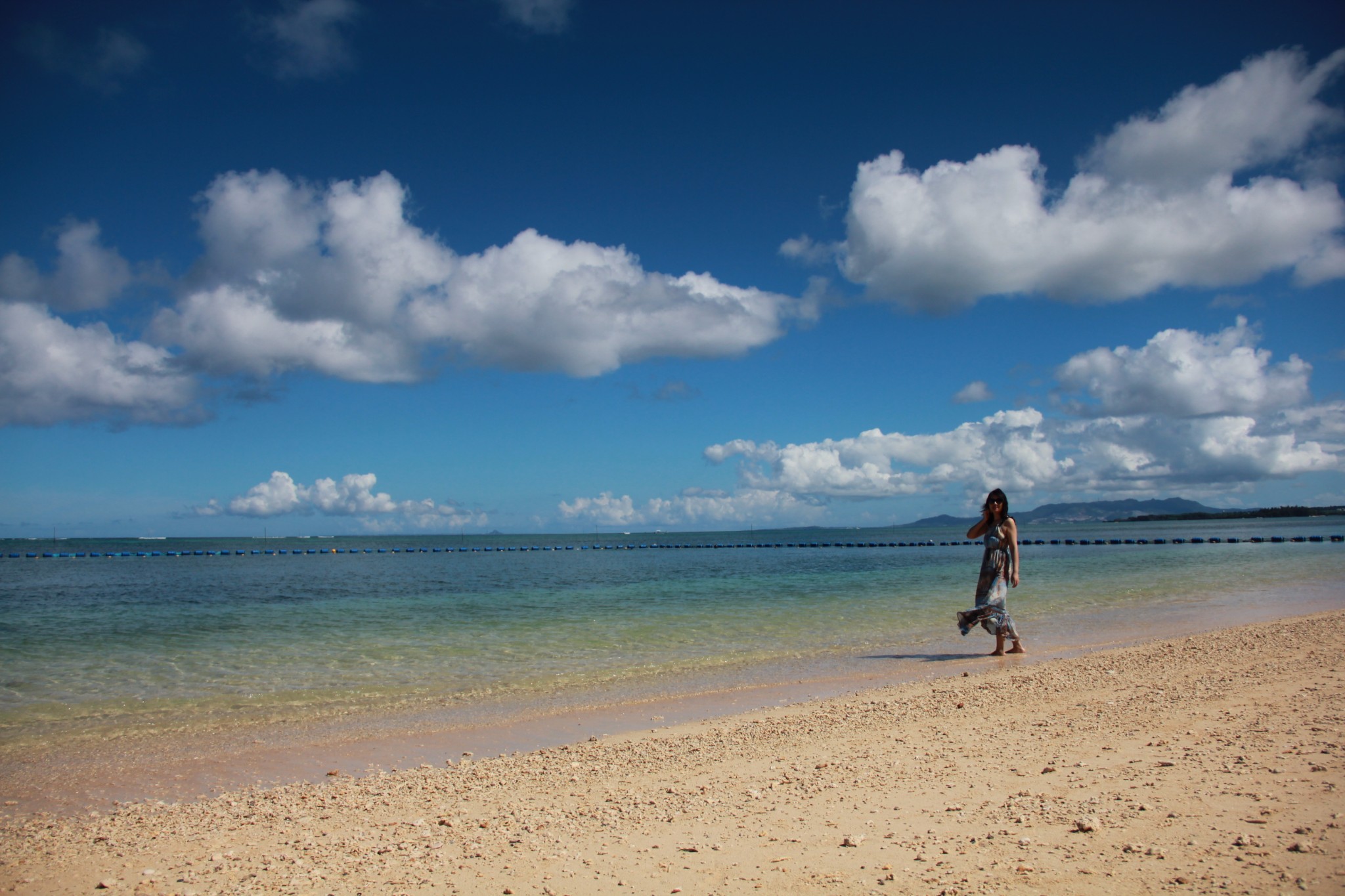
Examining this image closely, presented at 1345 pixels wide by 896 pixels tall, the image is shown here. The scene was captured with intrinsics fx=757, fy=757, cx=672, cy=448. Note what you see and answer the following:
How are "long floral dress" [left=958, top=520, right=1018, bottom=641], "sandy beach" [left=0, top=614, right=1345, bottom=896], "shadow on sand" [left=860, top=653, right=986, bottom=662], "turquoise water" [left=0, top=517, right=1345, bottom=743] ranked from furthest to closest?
"shadow on sand" [left=860, top=653, right=986, bottom=662], "long floral dress" [left=958, top=520, right=1018, bottom=641], "turquoise water" [left=0, top=517, right=1345, bottom=743], "sandy beach" [left=0, top=614, right=1345, bottom=896]

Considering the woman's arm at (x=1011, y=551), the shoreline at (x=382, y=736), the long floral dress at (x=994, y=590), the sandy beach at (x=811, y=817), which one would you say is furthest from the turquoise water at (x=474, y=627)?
the sandy beach at (x=811, y=817)

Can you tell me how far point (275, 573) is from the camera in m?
51.4

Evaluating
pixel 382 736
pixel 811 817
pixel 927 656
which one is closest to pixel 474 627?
pixel 382 736

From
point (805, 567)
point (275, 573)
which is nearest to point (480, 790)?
point (805, 567)

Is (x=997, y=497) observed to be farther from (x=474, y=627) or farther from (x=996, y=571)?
(x=474, y=627)

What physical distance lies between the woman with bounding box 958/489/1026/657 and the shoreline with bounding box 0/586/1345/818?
24.1 inches

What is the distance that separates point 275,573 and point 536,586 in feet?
85.5

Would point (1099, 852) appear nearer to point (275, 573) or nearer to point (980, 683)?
point (980, 683)

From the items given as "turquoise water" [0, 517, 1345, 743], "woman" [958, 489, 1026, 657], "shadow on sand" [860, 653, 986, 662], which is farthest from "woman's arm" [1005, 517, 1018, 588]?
"turquoise water" [0, 517, 1345, 743]

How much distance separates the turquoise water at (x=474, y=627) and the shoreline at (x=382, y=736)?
0.77 meters

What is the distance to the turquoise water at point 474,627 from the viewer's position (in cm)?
1155

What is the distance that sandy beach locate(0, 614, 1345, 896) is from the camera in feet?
14.0

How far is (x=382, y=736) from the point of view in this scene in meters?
8.78

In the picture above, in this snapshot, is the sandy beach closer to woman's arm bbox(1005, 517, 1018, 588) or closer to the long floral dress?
woman's arm bbox(1005, 517, 1018, 588)
